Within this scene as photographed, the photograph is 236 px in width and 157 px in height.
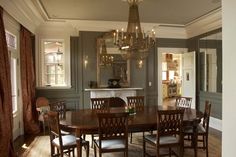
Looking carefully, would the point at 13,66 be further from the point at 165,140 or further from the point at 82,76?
the point at 165,140

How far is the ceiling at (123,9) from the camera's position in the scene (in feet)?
14.8

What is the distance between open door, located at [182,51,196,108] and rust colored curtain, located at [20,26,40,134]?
4.29 metres

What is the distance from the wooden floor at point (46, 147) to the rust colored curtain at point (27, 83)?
0.38 metres

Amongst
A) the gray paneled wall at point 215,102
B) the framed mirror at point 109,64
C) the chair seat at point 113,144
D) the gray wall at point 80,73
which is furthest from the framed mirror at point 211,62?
the chair seat at point 113,144

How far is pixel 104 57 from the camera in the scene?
617 cm

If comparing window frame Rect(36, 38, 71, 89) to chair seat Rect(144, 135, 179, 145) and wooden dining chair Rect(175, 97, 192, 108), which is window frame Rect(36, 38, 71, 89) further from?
chair seat Rect(144, 135, 179, 145)

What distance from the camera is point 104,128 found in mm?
2975

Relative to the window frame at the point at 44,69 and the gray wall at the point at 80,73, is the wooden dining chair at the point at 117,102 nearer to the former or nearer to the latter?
the gray wall at the point at 80,73

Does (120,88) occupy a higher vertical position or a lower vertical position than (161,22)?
lower

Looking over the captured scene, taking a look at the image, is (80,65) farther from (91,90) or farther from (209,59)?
(209,59)

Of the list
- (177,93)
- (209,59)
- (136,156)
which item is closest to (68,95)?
(136,156)

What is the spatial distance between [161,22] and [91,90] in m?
2.68

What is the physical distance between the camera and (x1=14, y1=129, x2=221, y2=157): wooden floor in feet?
12.9

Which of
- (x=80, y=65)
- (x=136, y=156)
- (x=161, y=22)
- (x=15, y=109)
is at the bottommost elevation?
(x=136, y=156)
